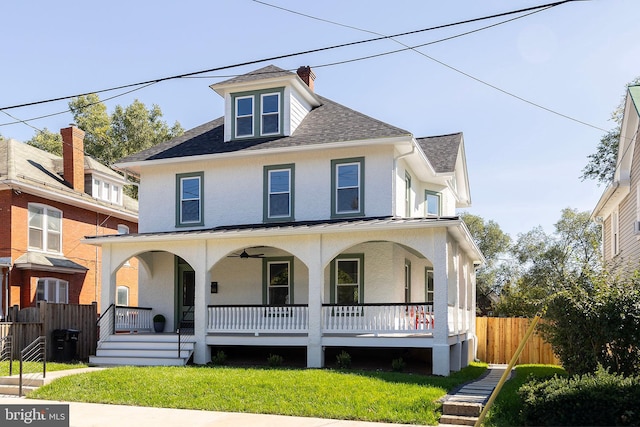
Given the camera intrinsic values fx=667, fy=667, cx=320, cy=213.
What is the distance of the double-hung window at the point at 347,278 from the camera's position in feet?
66.5

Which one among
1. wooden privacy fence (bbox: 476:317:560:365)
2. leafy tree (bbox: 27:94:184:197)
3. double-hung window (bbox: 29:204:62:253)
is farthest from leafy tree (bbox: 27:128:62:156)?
wooden privacy fence (bbox: 476:317:560:365)

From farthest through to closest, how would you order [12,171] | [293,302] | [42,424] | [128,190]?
[128,190]
[12,171]
[293,302]
[42,424]

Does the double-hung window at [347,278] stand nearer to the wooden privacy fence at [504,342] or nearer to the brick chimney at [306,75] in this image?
the brick chimney at [306,75]

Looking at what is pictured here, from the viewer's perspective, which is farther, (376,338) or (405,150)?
(405,150)

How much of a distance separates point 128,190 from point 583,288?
3813cm

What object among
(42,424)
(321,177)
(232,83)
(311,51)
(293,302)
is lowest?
(42,424)

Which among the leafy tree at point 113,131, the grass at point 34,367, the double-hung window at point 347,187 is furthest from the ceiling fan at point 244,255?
the leafy tree at point 113,131

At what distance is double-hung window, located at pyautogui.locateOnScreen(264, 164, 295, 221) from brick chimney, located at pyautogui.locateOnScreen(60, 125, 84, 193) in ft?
37.1

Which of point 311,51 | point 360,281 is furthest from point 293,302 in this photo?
point 311,51

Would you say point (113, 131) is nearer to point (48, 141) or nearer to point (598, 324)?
point (48, 141)

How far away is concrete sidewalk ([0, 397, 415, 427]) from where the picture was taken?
11242 mm

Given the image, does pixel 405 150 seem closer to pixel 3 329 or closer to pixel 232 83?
pixel 232 83

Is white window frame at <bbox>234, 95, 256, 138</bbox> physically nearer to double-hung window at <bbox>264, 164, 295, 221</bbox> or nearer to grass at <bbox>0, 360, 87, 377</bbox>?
double-hung window at <bbox>264, 164, 295, 221</bbox>

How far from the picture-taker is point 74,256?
90.7 feet
